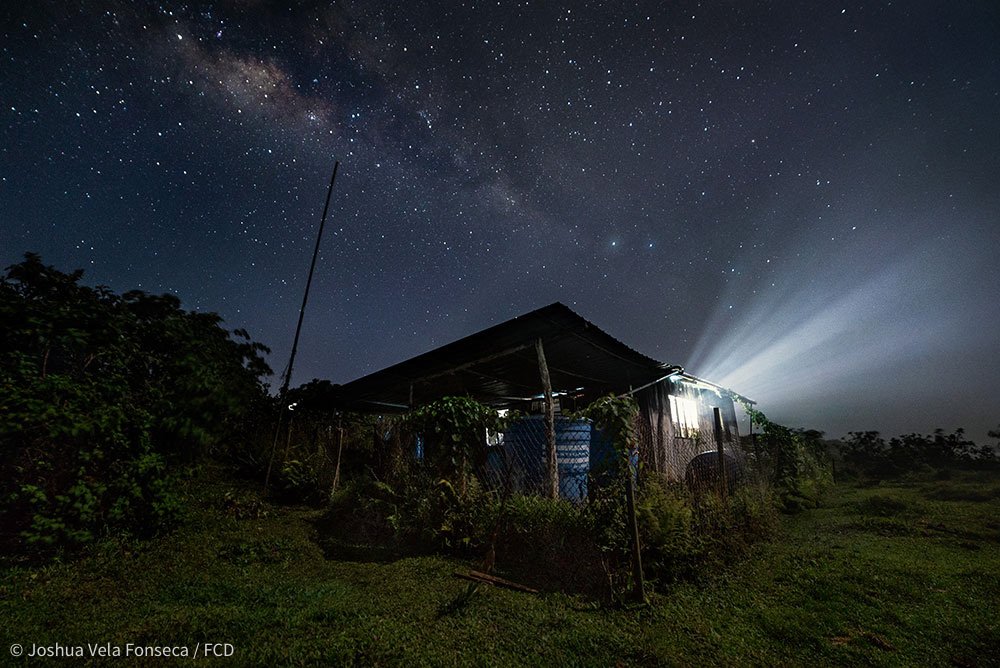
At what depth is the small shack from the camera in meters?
7.95

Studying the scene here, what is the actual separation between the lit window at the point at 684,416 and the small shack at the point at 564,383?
0.03 m

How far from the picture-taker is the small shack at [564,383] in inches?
313

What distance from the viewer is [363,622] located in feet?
12.7

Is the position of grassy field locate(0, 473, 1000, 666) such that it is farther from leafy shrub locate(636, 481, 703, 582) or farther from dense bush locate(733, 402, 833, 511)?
dense bush locate(733, 402, 833, 511)

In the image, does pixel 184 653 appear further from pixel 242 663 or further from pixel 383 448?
pixel 383 448

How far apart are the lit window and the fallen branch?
901cm

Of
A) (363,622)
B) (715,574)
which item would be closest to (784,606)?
(715,574)

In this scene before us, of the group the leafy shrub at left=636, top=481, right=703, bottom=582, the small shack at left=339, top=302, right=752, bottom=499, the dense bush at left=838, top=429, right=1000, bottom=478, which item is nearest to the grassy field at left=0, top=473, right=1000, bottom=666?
the leafy shrub at left=636, top=481, right=703, bottom=582

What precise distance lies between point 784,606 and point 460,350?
6.95 metres

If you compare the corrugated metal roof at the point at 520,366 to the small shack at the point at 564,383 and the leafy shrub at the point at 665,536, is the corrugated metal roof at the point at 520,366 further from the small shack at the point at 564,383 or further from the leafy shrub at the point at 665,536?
the leafy shrub at the point at 665,536

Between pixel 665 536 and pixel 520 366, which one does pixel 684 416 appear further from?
pixel 665 536

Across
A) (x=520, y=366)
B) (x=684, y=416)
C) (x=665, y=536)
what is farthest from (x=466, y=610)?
(x=684, y=416)

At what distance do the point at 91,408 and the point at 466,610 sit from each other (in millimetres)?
5670

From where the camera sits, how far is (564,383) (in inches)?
556
